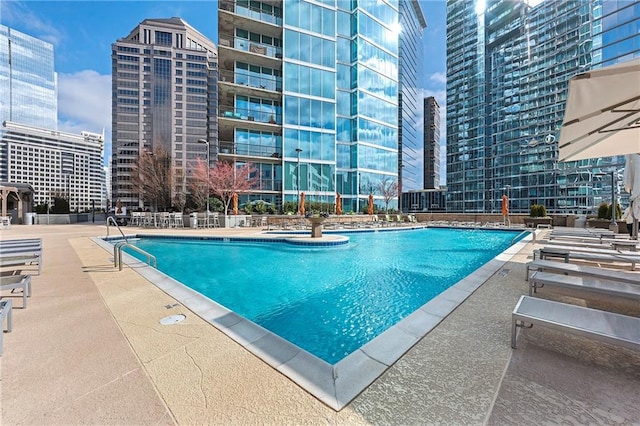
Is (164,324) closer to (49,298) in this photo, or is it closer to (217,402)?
(217,402)

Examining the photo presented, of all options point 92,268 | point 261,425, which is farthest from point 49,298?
point 261,425

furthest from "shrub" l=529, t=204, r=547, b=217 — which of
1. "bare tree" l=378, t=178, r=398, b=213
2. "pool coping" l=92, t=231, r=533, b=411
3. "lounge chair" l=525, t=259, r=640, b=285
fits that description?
"pool coping" l=92, t=231, r=533, b=411

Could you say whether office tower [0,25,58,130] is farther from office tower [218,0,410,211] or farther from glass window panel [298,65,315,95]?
glass window panel [298,65,315,95]

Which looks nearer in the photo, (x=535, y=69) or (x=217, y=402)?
(x=217, y=402)

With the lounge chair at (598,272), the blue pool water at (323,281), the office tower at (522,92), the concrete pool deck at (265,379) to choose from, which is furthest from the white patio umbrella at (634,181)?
the office tower at (522,92)

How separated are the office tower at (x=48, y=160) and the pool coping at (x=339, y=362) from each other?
65.5 metres

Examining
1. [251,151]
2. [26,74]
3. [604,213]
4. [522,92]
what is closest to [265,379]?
[604,213]

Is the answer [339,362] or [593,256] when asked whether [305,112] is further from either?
[339,362]

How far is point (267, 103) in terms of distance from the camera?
23.2m

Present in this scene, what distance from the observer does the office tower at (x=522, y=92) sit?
3241 cm

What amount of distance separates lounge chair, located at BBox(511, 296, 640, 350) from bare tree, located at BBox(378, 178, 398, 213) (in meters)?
25.3

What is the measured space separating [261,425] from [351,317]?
267 centimetres

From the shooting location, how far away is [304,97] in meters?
23.6

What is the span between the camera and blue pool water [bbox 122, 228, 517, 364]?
373cm
